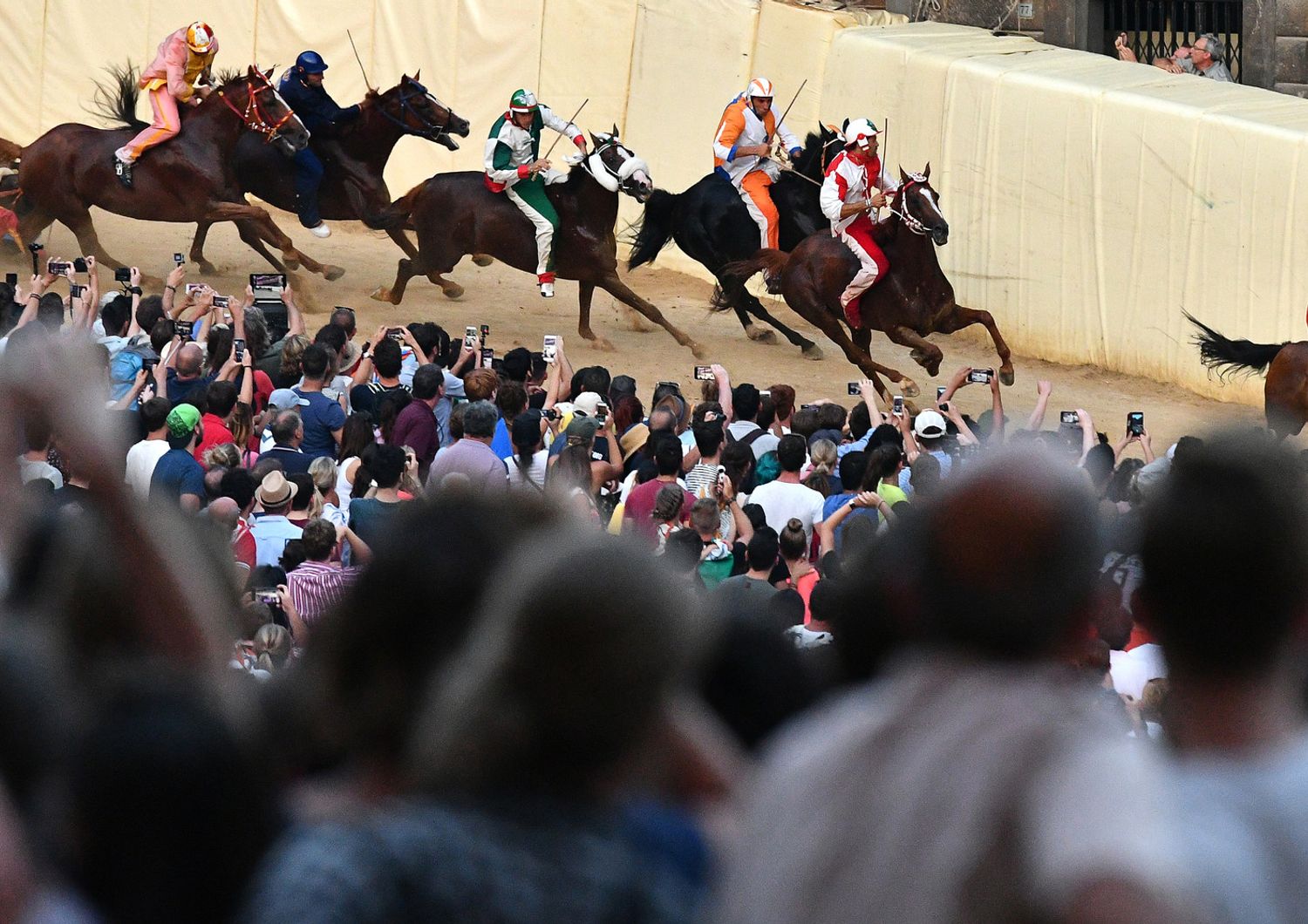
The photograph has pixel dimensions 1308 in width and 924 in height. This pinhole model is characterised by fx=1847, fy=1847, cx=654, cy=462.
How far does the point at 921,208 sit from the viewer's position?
12.9 metres

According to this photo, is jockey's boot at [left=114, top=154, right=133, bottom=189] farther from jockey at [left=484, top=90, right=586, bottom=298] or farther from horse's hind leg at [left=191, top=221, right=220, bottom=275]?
jockey at [left=484, top=90, right=586, bottom=298]

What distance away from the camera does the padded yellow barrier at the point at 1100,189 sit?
44.7 ft

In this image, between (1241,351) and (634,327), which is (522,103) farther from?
(1241,351)

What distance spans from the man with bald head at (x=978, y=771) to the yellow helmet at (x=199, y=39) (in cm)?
1350

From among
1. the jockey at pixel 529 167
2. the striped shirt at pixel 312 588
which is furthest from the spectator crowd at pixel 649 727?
the jockey at pixel 529 167

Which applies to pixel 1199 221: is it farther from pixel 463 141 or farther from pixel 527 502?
pixel 527 502

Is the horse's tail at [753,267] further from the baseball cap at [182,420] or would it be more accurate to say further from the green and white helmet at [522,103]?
the baseball cap at [182,420]

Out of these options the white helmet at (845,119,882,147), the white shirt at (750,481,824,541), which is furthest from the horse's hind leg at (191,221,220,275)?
the white shirt at (750,481,824,541)

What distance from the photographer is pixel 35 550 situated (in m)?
3.13

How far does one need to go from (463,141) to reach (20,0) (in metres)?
4.95

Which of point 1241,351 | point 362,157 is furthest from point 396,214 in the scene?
point 1241,351

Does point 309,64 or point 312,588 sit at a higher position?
point 309,64

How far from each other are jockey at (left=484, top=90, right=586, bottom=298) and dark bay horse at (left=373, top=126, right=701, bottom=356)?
99 mm

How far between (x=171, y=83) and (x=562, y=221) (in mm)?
3320
